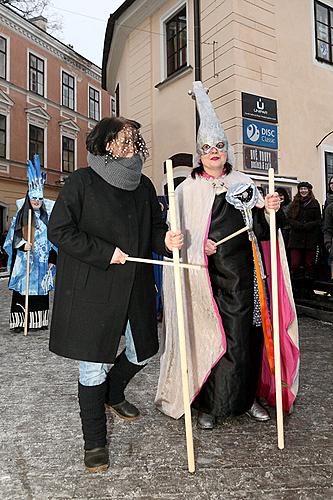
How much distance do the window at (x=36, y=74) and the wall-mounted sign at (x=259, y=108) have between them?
16636 mm

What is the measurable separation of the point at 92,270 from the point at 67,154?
2299 centimetres

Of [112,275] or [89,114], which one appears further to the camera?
[89,114]

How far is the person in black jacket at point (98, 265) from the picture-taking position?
228cm

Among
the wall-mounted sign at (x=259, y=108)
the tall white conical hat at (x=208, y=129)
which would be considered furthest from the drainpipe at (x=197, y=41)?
the tall white conical hat at (x=208, y=129)

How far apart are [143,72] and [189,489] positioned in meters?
10.0

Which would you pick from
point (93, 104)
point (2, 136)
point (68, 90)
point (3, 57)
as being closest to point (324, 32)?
point (2, 136)

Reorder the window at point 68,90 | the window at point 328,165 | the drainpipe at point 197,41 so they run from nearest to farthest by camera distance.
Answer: the drainpipe at point 197,41 → the window at point 328,165 → the window at point 68,90

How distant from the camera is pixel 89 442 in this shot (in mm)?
2328

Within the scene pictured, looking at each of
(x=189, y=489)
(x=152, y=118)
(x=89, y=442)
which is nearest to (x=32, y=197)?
(x=89, y=442)

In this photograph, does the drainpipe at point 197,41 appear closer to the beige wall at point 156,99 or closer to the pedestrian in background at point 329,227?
the beige wall at point 156,99

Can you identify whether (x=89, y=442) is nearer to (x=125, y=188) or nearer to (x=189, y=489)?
(x=189, y=489)

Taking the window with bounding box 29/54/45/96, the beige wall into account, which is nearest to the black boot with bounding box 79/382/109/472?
the beige wall

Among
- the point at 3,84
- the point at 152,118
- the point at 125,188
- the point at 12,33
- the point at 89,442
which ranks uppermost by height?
the point at 12,33

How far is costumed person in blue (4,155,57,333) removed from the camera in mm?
5852
